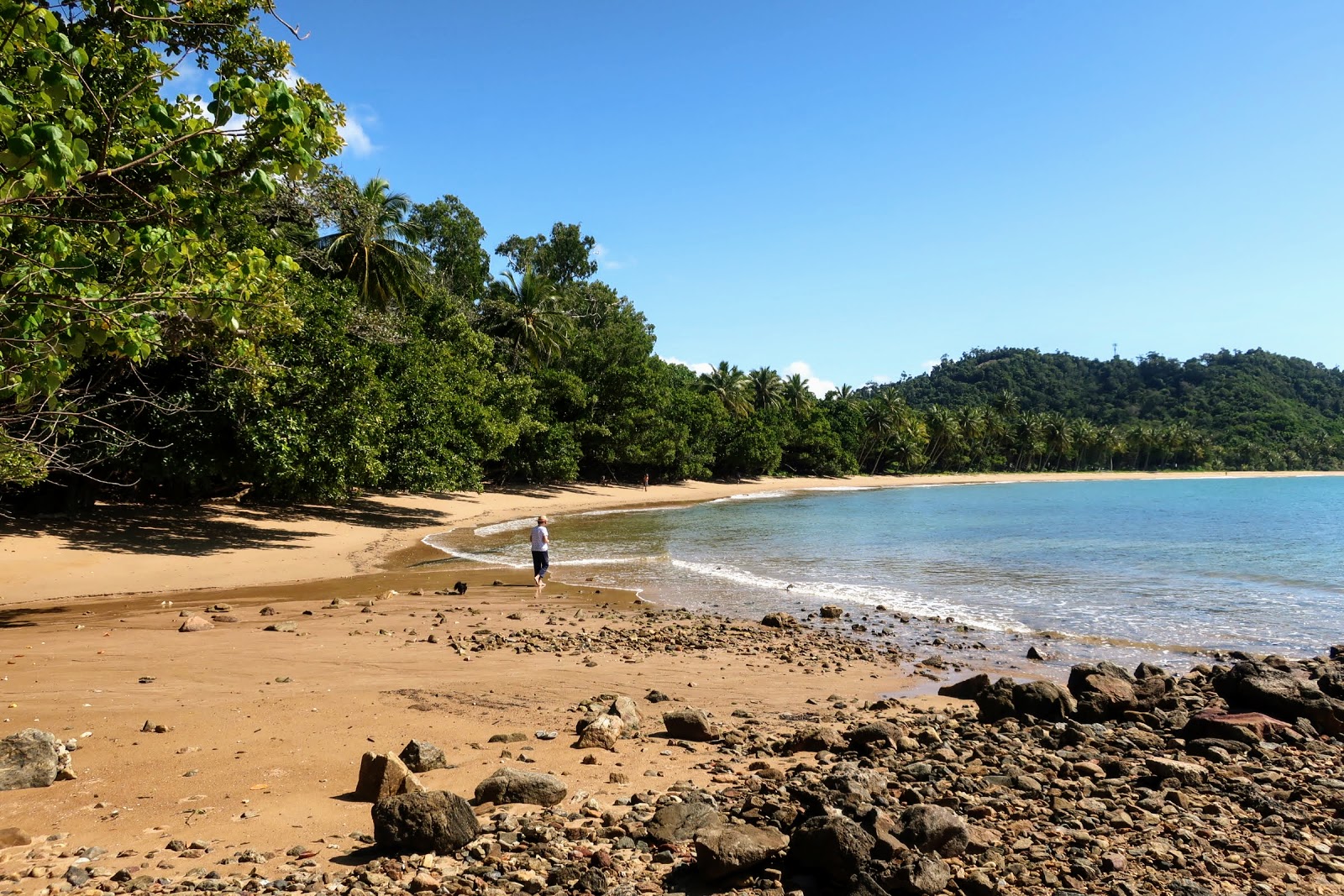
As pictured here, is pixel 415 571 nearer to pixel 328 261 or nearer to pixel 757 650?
pixel 757 650

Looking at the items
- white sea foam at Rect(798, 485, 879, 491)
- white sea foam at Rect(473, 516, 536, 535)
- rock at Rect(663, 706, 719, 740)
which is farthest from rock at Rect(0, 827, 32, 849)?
white sea foam at Rect(798, 485, 879, 491)

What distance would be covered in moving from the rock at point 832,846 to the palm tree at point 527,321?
1754 inches

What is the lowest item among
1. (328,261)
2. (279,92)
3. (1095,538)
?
(1095,538)

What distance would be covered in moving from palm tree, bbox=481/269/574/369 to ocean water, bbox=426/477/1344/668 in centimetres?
1363

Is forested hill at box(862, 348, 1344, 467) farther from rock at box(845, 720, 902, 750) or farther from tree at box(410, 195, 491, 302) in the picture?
rock at box(845, 720, 902, 750)

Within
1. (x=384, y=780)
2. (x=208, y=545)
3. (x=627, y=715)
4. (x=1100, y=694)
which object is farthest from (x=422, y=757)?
(x=208, y=545)

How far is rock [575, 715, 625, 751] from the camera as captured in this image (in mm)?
6035

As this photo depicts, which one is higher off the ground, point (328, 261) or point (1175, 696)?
point (328, 261)

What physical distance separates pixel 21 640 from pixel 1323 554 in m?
33.3

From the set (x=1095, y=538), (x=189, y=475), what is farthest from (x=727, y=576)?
(x=1095, y=538)

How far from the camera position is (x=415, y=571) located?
17.8m

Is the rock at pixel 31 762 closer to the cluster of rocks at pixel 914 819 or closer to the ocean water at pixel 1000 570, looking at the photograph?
the cluster of rocks at pixel 914 819

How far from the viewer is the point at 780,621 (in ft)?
41.8

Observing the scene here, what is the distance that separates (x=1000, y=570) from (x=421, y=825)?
19.6 m
